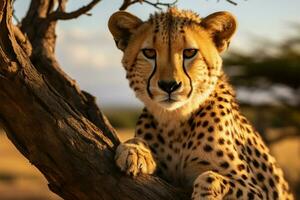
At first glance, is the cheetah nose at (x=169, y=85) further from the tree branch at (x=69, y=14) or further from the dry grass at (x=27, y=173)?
the dry grass at (x=27, y=173)

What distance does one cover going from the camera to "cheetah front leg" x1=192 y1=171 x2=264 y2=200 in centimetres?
326

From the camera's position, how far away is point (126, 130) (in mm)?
35844

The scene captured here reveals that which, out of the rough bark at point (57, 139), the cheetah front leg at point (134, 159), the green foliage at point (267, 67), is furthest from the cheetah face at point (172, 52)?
the green foliage at point (267, 67)

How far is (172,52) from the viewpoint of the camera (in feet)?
11.1

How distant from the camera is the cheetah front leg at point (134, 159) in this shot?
3.33 meters

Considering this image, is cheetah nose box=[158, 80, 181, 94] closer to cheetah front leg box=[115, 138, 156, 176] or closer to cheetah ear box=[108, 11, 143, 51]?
cheetah front leg box=[115, 138, 156, 176]

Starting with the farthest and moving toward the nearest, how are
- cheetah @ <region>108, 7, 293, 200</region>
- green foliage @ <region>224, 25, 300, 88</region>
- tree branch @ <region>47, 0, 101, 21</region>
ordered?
1. green foliage @ <region>224, 25, 300, 88</region>
2. tree branch @ <region>47, 0, 101, 21</region>
3. cheetah @ <region>108, 7, 293, 200</region>

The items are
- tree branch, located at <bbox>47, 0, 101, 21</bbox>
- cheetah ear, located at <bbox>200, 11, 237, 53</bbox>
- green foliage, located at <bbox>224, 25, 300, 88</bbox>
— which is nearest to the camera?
cheetah ear, located at <bbox>200, 11, 237, 53</bbox>

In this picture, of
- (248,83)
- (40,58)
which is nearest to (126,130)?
(248,83)

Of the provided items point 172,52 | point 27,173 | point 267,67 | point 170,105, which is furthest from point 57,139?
point 27,173

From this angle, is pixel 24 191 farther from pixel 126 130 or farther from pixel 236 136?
pixel 236 136

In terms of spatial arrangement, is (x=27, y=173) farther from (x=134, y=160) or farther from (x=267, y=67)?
(x=134, y=160)

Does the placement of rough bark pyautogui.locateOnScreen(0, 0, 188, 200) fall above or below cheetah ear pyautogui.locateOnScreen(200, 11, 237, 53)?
below

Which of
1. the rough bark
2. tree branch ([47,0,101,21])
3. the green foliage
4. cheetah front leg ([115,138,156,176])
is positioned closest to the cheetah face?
cheetah front leg ([115,138,156,176])
